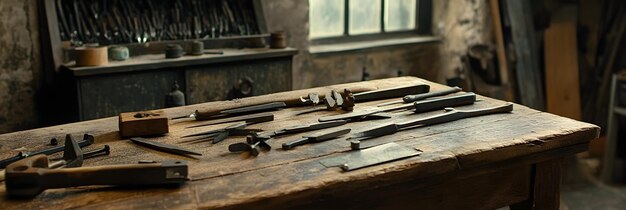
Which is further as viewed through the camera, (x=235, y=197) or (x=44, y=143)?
Result: (x=44, y=143)

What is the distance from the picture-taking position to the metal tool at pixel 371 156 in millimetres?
1405

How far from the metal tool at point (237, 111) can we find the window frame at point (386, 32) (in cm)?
218

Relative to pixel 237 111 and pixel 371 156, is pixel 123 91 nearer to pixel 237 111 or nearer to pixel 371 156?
pixel 237 111

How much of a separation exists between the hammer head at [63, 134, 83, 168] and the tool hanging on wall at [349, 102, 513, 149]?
659mm

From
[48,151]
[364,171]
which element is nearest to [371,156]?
[364,171]

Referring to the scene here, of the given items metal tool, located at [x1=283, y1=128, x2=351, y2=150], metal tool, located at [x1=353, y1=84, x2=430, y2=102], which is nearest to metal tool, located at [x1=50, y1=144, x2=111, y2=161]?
metal tool, located at [x1=283, y1=128, x2=351, y2=150]

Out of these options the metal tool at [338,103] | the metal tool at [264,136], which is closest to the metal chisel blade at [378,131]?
the metal tool at [264,136]

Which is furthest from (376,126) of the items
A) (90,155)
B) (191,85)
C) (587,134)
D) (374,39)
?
(374,39)

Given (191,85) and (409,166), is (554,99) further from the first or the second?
(409,166)

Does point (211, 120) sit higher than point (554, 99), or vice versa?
point (211, 120)

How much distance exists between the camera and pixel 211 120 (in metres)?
1.83

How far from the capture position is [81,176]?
4.07 ft

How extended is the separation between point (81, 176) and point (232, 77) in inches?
76.5

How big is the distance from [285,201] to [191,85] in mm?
1898
